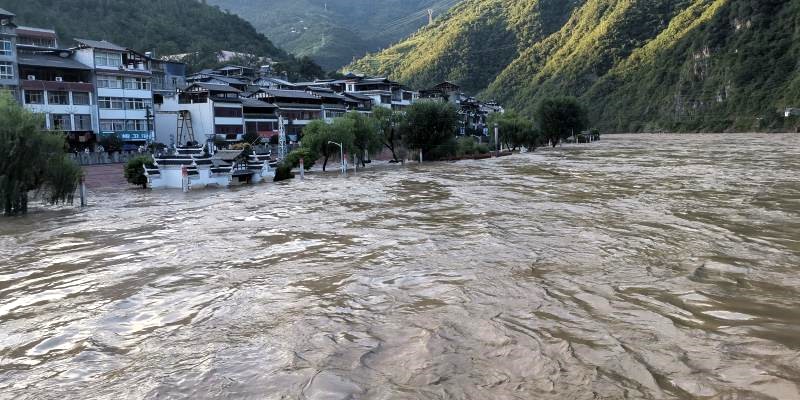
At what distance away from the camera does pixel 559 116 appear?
97.8 meters

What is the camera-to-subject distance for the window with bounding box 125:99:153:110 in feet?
215

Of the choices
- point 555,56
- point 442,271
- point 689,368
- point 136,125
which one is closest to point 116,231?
point 442,271

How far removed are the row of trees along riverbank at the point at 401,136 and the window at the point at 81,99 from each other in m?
22.7

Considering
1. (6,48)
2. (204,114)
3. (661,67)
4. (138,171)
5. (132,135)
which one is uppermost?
(661,67)

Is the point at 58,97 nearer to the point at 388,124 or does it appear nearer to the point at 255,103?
the point at 255,103

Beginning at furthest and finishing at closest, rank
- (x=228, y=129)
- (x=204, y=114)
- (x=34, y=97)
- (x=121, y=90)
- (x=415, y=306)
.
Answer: (x=228, y=129) < (x=204, y=114) < (x=121, y=90) < (x=34, y=97) < (x=415, y=306)

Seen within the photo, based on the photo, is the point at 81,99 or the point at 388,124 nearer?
the point at 81,99

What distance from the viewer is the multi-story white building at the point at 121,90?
62.8 meters

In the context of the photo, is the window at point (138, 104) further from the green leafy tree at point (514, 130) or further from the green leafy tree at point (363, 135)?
the green leafy tree at point (514, 130)

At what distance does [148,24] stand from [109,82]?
2526 inches

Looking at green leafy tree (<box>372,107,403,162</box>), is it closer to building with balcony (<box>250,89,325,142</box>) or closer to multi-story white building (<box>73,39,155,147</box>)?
building with balcony (<box>250,89,325,142</box>)

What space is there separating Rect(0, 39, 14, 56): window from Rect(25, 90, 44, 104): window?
3579mm

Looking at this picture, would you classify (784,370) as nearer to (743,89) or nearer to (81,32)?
(81,32)

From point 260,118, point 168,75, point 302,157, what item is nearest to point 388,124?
point 302,157
